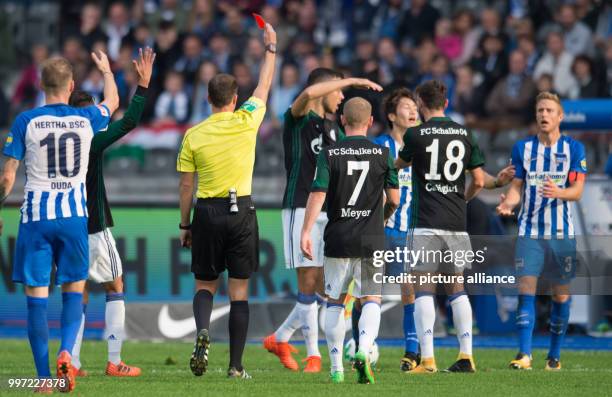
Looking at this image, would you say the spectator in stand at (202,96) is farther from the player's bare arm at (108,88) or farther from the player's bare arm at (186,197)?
the player's bare arm at (108,88)

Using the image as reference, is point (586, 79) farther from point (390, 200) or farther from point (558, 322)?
point (390, 200)

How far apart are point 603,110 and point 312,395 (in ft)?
22.8

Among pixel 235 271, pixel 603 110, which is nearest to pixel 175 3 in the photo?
pixel 603 110

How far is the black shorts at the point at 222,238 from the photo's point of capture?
Answer: 381 inches

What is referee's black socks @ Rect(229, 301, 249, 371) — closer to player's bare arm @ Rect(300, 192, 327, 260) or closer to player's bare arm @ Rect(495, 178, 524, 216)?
player's bare arm @ Rect(300, 192, 327, 260)

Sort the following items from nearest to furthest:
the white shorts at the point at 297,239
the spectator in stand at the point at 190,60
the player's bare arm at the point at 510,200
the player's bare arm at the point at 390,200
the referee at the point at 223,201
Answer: the referee at the point at 223,201 < the player's bare arm at the point at 390,200 < the white shorts at the point at 297,239 < the player's bare arm at the point at 510,200 < the spectator in stand at the point at 190,60

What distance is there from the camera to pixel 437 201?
1047 centimetres

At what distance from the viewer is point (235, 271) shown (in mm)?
9750

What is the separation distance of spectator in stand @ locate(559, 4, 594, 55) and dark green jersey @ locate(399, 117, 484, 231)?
890 centimetres

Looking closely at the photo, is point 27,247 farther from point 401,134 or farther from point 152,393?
point 401,134

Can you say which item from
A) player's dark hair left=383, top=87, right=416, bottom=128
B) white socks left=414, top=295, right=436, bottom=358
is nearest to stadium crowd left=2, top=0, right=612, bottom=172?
player's dark hair left=383, top=87, right=416, bottom=128

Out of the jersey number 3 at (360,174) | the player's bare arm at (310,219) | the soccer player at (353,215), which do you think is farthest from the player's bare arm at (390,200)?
the player's bare arm at (310,219)

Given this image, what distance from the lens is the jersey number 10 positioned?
28.8ft

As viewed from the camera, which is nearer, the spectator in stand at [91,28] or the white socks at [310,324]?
the white socks at [310,324]
